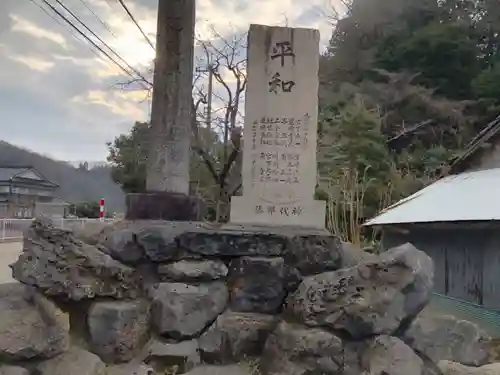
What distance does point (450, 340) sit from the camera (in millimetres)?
3881

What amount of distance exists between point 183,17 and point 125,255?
208 cm

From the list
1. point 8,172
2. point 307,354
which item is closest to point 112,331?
point 307,354

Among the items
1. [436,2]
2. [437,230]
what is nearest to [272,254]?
[437,230]

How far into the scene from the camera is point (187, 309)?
362cm

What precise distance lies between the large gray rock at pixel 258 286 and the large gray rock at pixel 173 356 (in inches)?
17.0

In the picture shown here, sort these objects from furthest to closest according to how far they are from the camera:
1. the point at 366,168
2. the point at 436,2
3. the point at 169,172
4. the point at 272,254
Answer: the point at 436,2 < the point at 366,168 < the point at 169,172 < the point at 272,254

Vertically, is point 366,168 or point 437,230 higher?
point 366,168

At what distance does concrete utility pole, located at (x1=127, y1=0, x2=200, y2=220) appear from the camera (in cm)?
432

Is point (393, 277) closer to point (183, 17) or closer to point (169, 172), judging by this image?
point (169, 172)

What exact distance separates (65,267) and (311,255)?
174 centimetres

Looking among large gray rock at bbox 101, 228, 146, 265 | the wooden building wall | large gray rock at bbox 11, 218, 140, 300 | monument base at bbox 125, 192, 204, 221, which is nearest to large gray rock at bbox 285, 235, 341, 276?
monument base at bbox 125, 192, 204, 221

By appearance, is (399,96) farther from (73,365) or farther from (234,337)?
(73,365)

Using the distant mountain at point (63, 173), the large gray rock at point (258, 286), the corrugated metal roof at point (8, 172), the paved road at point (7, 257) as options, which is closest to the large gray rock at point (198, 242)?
the large gray rock at point (258, 286)

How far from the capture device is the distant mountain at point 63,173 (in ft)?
84.6
